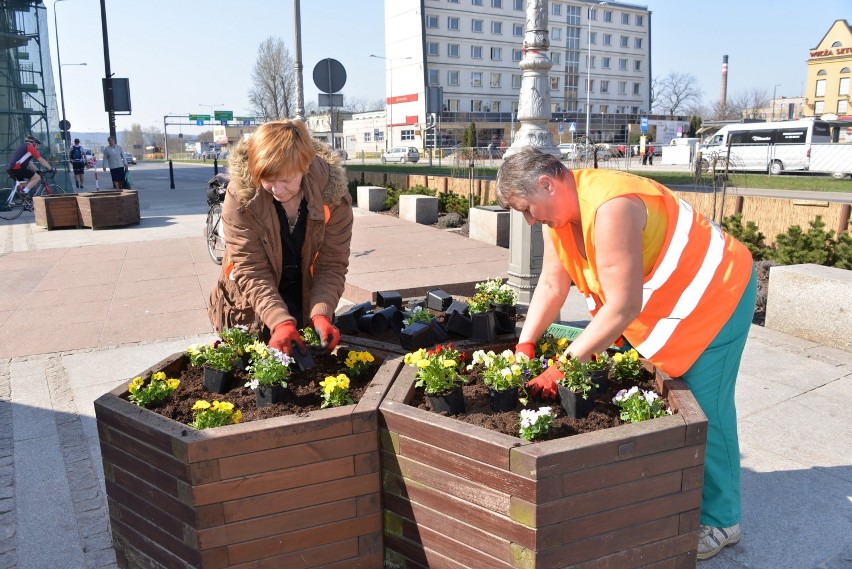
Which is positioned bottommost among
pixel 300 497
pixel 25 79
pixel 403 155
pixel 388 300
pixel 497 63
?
pixel 300 497

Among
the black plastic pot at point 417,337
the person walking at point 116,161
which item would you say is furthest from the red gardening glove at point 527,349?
the person walking at point 116,161

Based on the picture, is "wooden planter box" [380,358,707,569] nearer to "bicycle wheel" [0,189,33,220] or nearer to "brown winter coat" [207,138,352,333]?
"brown winter coat" [207,138,352,333]

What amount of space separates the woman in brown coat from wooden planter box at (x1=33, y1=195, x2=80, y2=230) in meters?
11.0

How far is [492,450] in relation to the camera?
2.03 m

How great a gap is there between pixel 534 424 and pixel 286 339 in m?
1.01

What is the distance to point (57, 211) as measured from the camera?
12562 millimetres

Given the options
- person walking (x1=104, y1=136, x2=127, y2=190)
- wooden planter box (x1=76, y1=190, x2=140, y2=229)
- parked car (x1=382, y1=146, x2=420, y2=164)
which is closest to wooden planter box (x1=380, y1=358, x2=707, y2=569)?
wooden planter box (x1=76, y1=190, x2=140, y2=229)

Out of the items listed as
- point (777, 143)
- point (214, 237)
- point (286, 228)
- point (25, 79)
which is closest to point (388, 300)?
point (286, 228)

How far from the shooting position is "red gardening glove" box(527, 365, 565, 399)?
249 centimetres

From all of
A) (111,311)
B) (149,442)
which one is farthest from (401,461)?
(111,311)

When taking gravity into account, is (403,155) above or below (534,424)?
above

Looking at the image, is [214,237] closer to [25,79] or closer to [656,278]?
[656,278]

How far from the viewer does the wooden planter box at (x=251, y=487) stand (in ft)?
6.98

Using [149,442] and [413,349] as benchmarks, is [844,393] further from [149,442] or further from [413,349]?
[149,442]
